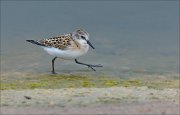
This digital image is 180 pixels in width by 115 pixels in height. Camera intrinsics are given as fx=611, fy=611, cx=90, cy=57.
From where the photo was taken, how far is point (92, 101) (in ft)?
29.2

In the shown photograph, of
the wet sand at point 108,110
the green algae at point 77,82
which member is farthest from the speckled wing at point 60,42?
the wet sand at point 108,110

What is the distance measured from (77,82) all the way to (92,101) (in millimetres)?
2103

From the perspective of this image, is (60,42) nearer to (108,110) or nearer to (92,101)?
(92,101)

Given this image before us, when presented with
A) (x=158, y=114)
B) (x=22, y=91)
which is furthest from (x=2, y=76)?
(x=158, y=114)

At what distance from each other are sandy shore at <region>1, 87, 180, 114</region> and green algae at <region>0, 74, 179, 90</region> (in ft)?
2.35

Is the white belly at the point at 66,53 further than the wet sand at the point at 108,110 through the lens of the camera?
Yes

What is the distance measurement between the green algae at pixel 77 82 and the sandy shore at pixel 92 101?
2.35 ft

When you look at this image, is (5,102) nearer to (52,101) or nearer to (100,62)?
(52,101)

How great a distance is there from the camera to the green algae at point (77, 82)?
10.6 m

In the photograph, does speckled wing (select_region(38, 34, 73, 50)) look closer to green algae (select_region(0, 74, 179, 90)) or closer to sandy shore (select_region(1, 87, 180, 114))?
green algae (select_region(0, 74, 179, 90))

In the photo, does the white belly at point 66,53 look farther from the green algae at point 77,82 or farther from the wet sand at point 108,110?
the wet sand at point 108,110

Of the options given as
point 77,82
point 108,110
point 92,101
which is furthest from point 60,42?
point 108,110

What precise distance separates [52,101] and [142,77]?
3.82 metres

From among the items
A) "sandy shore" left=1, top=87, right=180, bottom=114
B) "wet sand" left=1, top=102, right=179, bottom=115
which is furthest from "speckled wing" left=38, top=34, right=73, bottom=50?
"wet sand" left=1, top=102, right=179, bottom=115
